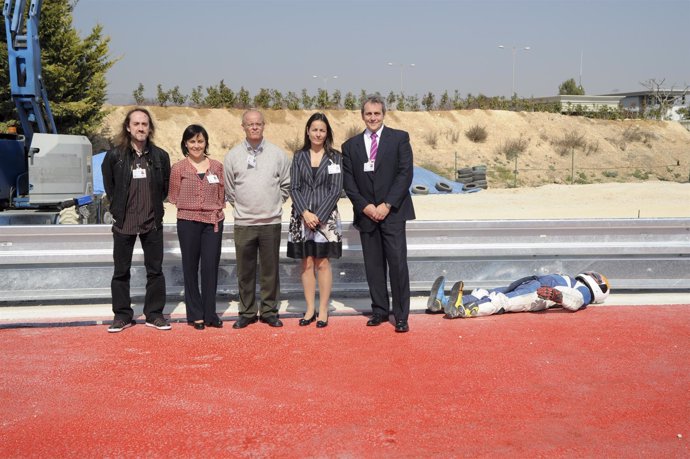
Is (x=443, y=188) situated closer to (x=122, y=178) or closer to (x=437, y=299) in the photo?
(x=437, y=299)

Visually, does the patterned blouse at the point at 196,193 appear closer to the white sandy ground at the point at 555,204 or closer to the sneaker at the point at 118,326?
the sneaker at the point at 118,326

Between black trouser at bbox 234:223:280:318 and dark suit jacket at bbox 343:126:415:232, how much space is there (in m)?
0.81

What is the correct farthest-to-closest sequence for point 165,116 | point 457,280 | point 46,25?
point 165,116 → point 46,25 → point 457,280

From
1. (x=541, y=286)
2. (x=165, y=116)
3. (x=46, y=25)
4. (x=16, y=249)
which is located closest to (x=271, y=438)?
(x=541, y=286)

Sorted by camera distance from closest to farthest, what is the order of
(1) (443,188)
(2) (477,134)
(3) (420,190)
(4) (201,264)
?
1. (4) (201,264)
2. (3) (420,190)
3. (1) (443,188)
4. (2) (477,134)

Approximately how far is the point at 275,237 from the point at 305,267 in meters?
0.40

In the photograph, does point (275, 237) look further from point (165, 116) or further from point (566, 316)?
point (165, 116)

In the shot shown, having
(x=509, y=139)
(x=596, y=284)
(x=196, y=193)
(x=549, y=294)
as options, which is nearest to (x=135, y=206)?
(x=196, y=193)

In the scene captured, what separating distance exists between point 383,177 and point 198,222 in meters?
1.76

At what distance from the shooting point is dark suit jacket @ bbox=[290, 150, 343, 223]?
661 cm

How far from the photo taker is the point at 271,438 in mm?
4172

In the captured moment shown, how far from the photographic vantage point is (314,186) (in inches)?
261

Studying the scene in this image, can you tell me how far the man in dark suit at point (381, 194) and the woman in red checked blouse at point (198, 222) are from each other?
1260mm

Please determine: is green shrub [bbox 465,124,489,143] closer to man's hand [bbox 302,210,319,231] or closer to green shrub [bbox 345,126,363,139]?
green shrub [bbox 345,126,363,139]
